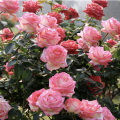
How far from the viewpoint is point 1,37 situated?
4.22ft

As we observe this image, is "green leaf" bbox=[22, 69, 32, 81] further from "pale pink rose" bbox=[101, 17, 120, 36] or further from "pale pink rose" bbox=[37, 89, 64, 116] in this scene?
"pale pink rose" bbox=[101, 17, 120, 36]

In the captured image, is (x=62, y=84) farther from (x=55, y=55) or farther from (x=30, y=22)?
(x=30, y=22)

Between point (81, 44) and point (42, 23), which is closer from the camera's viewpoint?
point (42, 23)

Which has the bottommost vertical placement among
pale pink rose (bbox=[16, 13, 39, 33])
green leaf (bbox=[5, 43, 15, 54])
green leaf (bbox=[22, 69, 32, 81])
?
green leaf (bbox=[22, 69, 32, 81])

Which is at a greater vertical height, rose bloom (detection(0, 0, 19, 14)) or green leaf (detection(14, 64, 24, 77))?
rose bloom (detection(0, 0, 19, 14))

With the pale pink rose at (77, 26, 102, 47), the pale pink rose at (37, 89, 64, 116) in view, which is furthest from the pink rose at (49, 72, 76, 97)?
the pale pink rose at (77, 26, 102, 47)

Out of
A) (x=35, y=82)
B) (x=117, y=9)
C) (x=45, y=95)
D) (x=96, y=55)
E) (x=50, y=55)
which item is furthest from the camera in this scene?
(x=117, y=9)

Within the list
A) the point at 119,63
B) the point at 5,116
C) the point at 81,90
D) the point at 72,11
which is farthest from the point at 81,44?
the point at 72,11

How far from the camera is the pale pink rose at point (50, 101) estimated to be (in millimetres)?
490

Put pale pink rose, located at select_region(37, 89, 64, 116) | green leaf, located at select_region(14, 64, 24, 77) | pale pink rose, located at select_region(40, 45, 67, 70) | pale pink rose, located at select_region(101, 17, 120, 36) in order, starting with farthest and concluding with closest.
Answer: pale pink rose, located at select_region(101, 17, 120, 36) < green leaf, located at select_region(14, 64, 24, 77) < pale pink rose, located at select_region(40, 45, 67, 70) < pale pink rose, located at select_region(37, 89, 64, 116)

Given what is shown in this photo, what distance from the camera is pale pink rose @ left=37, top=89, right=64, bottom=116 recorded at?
0.49 meters

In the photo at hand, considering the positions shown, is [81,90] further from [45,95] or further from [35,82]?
[45,95]

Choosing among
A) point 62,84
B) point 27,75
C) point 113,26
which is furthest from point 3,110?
point 113,26

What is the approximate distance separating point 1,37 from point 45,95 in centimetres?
95
